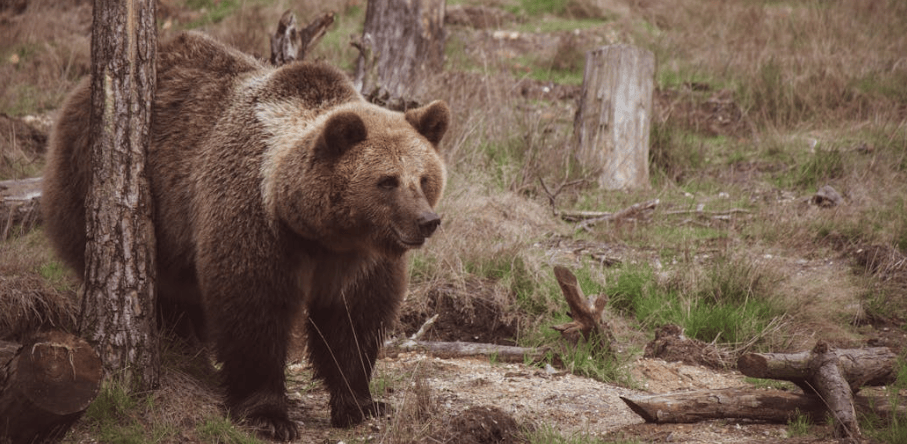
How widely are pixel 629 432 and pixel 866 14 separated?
10617mm

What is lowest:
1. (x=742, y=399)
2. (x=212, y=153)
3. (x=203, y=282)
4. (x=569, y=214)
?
(x=569, y=214)

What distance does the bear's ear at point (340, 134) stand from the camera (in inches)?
150

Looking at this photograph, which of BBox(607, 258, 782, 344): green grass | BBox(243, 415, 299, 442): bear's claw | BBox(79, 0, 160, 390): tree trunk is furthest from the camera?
BBox(607, 258, 782, 344): green grass

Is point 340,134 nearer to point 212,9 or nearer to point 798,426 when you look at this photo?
point 798,426

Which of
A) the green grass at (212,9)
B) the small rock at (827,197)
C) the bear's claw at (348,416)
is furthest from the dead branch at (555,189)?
the green grass at (212,9)

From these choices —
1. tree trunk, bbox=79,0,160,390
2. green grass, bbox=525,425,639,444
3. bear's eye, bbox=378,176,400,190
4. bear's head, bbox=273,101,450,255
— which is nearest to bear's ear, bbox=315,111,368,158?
bear's head, bbox=273,101,450,255

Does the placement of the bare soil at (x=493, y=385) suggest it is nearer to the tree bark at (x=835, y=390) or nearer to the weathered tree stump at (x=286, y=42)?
the tree bark at (x=835, y=390)

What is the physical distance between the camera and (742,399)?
4023 mm

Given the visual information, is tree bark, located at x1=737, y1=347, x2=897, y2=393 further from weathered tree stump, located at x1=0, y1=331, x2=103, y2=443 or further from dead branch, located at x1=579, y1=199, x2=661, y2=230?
dead branch, located at x1=579, y1=199, x2=661, y2=230

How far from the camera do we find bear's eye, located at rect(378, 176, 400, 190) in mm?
3878

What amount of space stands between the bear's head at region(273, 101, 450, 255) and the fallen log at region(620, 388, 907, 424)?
1353mm

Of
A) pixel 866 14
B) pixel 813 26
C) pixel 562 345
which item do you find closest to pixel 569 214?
pixel 562 345

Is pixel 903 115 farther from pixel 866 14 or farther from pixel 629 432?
pixel 629 432

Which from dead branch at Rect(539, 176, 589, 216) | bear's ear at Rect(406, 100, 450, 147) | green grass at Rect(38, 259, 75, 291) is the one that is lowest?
dead branch at Rect(539, 176, 589, 216)
